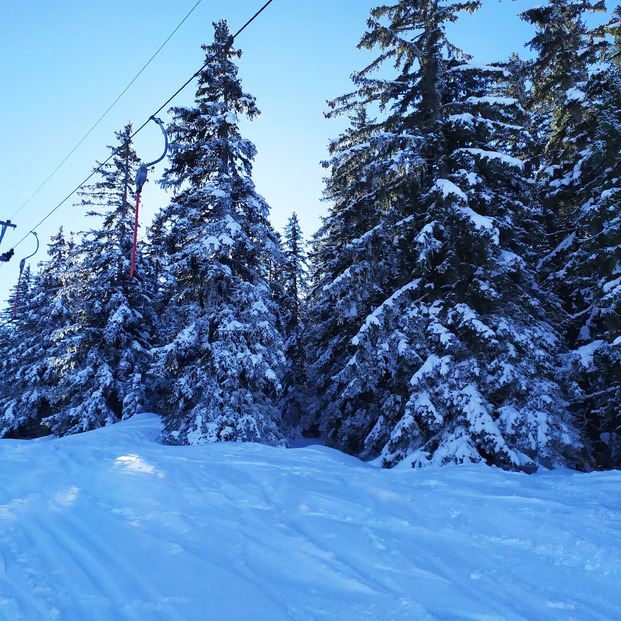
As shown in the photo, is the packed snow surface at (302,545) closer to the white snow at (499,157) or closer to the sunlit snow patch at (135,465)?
the sunlit snow patch at (135,465)

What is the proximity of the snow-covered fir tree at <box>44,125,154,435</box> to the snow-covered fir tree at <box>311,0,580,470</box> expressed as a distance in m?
9.68

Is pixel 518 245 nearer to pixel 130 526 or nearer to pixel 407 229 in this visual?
pixel 407 229

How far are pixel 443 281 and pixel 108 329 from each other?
13597 millimetres

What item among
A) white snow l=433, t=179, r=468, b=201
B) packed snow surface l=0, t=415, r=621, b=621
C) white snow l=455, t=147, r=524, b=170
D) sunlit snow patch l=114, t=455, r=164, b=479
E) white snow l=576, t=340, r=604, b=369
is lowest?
sunlit snow patch l=114, t=455, r=164, b=479

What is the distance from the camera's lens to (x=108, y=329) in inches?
653

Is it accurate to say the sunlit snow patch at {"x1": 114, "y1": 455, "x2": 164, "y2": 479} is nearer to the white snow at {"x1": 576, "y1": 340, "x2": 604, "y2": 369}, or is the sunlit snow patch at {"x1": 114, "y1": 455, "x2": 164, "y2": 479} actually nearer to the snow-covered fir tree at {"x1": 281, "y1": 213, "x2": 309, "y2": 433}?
the white snow at {"x1": 576, "y1": 340, "x2": 604, "y2": 369}

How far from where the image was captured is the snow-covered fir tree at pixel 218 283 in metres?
11.6

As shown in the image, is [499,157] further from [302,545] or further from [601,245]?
[302,545]

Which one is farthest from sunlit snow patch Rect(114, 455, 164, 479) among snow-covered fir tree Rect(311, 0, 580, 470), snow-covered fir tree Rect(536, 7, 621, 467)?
snow-covered fir tree Rect(536, 7, 621, 467)

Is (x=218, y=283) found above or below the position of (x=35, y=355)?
above

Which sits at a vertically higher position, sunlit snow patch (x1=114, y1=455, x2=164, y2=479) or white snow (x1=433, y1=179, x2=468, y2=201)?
white snow (x1=433, y1=179, x2=468, y2=201)

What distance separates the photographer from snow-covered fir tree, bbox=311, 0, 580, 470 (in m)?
8.80

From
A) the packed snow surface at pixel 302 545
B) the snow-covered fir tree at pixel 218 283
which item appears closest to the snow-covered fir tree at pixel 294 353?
the snow-covered fir tree at pixel 218 283

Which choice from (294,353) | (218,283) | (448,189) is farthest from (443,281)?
(294,353)
